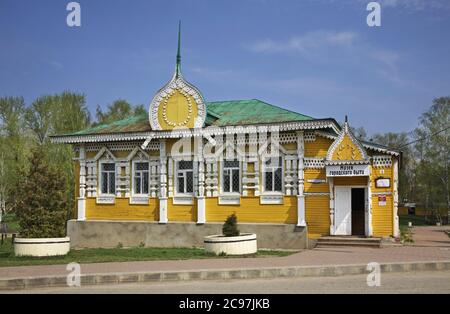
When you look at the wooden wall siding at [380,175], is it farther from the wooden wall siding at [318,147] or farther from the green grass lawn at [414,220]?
the green grass lawn at [414,220]

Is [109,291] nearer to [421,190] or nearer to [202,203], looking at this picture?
[202,203]

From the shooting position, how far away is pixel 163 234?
2317 centimetres

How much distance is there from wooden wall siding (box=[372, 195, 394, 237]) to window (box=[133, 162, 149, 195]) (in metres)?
10.0

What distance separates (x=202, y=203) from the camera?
2258 centimetres

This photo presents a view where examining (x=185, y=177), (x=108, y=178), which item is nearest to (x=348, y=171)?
(x=185, y=177)

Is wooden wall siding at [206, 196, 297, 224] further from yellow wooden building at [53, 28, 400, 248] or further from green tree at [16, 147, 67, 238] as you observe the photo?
green tree at [16, 147, 67, 238]

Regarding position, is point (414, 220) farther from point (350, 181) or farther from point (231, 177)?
point (231, 177)

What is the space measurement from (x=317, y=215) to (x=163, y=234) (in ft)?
22.3

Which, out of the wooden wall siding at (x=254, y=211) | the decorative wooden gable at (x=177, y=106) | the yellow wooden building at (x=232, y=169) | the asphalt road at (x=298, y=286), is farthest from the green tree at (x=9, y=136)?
the asphalt road at (x=298, y=286)

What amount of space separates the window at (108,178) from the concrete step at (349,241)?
1002cm

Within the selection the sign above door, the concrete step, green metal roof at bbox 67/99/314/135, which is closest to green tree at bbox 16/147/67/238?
green metal roof at bbox 67/99/314/135

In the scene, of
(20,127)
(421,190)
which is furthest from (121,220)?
(421,190)

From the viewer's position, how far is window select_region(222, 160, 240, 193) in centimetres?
2242

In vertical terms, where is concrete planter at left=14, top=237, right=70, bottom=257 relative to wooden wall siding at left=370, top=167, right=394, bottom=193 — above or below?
below
